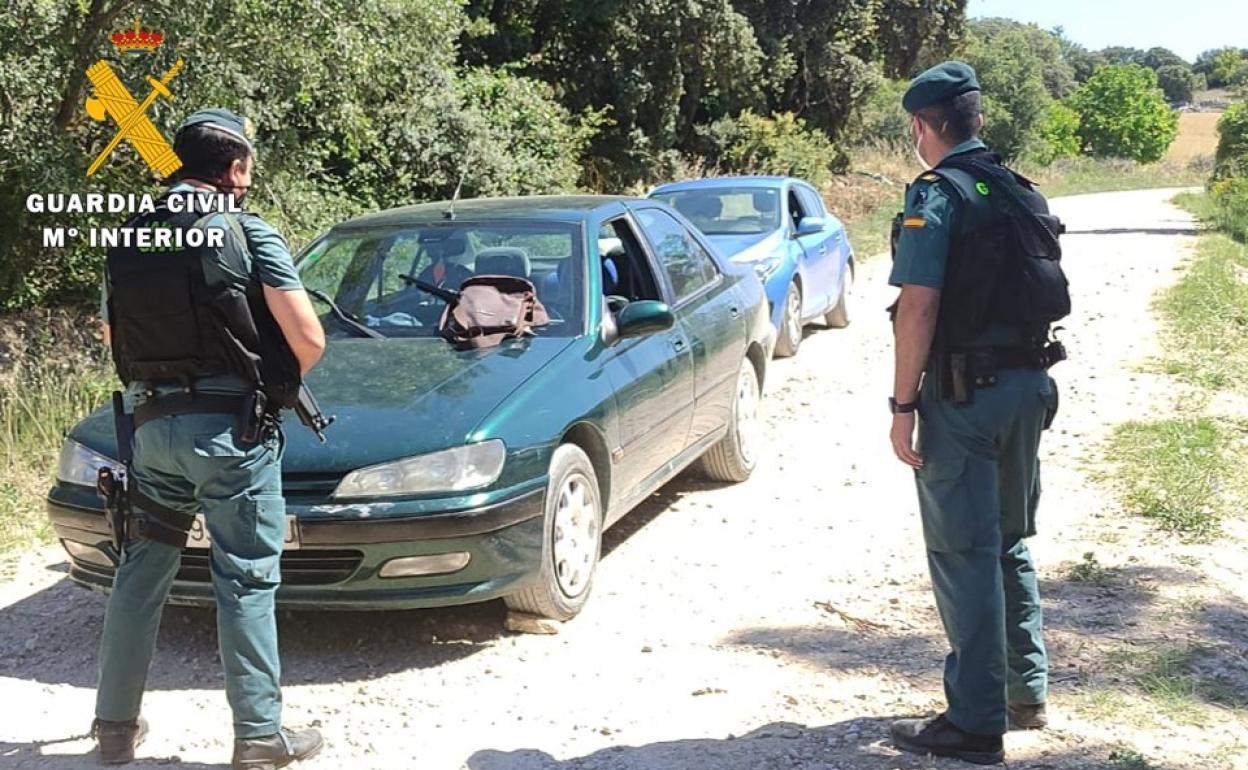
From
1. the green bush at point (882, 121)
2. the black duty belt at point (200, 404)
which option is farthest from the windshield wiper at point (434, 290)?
the green bush at point (882, 121)

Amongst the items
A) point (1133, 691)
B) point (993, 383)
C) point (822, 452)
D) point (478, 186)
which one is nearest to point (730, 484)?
point (822, 452)

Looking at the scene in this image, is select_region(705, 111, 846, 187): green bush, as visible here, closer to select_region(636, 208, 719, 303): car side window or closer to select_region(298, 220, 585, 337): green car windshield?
select_region(636, 208, 719, 303): car side window

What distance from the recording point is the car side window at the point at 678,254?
6473mm

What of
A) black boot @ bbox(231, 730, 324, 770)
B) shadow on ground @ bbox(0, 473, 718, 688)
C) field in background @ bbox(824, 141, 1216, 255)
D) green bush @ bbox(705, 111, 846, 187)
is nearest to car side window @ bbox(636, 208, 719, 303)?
shadow on ground @ bbox(0, 473, 718, 688)

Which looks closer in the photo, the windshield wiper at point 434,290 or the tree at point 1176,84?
the windshield wiper at point 434,290

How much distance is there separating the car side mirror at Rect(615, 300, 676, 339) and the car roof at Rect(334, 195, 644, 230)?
0.69 m

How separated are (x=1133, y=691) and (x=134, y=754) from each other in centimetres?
324

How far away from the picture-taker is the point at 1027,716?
3.91 m

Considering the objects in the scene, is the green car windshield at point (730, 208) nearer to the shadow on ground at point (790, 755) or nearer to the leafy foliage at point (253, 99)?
the leafy foliage at point (253, 99)

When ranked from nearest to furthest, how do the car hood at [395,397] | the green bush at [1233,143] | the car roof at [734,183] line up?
the car hood at [395,397] < the car roof at [734,183] < the green bush at [1233,143]

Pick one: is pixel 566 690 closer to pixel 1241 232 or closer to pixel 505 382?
pixel 505 382

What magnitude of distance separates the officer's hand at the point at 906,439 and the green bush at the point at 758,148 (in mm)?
24044

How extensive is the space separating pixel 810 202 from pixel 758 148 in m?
16.2

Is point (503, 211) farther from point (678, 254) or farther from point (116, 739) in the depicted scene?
point (116, 739)
